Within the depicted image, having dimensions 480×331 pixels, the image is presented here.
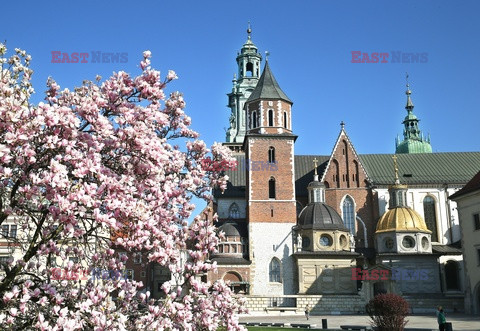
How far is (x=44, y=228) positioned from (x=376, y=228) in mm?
42352

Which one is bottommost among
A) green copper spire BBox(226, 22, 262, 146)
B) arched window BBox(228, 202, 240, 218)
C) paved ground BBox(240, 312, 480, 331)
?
paved ground BBox(240, 312, 480, 331)

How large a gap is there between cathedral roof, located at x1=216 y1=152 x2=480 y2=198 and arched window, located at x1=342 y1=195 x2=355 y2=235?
3.09 meters

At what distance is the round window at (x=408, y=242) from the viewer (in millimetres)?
44156

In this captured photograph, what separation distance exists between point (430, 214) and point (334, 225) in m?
11.9

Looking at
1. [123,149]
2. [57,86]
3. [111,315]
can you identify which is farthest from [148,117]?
[111,315]

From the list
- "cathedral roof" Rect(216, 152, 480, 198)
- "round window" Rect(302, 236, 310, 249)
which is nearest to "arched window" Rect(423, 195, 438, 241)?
"cathedral roof" Rect(216, 152, 480, 198)

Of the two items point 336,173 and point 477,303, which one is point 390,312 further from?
point 336,173

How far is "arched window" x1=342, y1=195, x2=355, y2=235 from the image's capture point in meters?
48.8

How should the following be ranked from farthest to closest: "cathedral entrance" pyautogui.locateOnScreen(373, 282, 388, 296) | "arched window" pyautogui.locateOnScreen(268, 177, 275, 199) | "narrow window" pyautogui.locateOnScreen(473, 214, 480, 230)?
"arched window" pyautogui.locateOnScreen(268, 177, 275, 199)
"cathedral entrance" pyautogui.locateOnScreen(373, 282, 388, 296)
"narrow window" pyautogui.locateOnScreen(473, 214, 480, 230)

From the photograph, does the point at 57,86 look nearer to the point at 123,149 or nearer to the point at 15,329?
the point at 123,149

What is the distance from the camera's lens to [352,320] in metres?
31.8

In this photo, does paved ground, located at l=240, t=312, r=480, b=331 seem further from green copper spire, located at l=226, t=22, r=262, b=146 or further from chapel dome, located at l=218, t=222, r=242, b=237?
green copper spire, located at l=226, t=22, r=262, b=146

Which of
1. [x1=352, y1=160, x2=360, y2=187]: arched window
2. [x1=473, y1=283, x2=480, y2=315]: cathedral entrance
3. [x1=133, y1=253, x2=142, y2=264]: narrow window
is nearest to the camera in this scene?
[x1=133, y1=253, x2=142, y2=264]: narrow window

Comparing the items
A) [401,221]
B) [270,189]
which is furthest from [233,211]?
[401,221]
